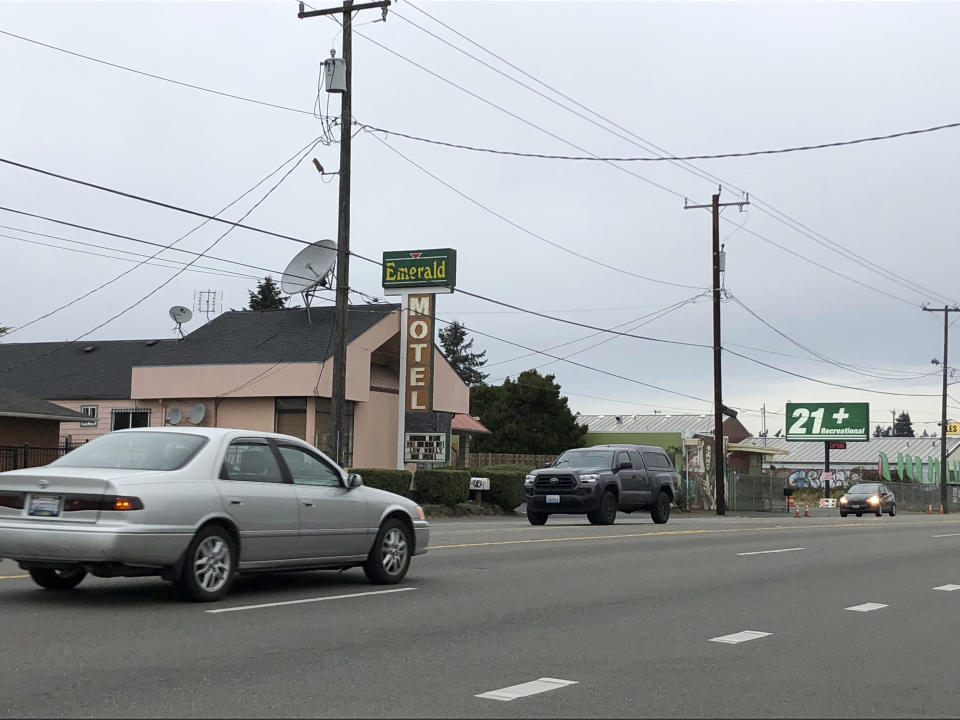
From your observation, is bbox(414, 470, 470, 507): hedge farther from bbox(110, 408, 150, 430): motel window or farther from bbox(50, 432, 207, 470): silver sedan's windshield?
bbox(50, 432, 207, 470): silver sedan's windshield

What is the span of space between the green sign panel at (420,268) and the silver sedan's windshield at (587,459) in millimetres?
12763

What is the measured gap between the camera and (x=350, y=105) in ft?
93.5

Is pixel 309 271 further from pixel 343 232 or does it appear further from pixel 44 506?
pixel 44 506

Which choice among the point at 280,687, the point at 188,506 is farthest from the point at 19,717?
the point at 188,506

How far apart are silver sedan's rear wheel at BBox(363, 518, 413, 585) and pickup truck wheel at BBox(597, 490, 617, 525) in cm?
1426

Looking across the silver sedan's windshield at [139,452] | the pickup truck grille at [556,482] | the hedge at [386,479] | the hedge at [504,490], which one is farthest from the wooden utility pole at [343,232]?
the silver sedan's windshield at [139,452]

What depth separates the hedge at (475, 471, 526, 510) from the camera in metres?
36.6

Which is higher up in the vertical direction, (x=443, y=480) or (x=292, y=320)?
(x=292, y=320)

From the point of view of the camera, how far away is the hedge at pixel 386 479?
30469 mm

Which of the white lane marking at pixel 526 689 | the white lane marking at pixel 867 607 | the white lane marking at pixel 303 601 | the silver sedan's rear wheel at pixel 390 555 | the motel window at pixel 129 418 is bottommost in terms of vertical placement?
the white lane marking at pixel 867 607

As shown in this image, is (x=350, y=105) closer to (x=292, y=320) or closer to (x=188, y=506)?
(x=292, y=320)

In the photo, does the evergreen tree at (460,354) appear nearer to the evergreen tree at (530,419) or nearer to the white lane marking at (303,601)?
the evergreen tree at (530,419)

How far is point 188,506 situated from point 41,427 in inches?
1098

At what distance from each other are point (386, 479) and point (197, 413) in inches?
454
